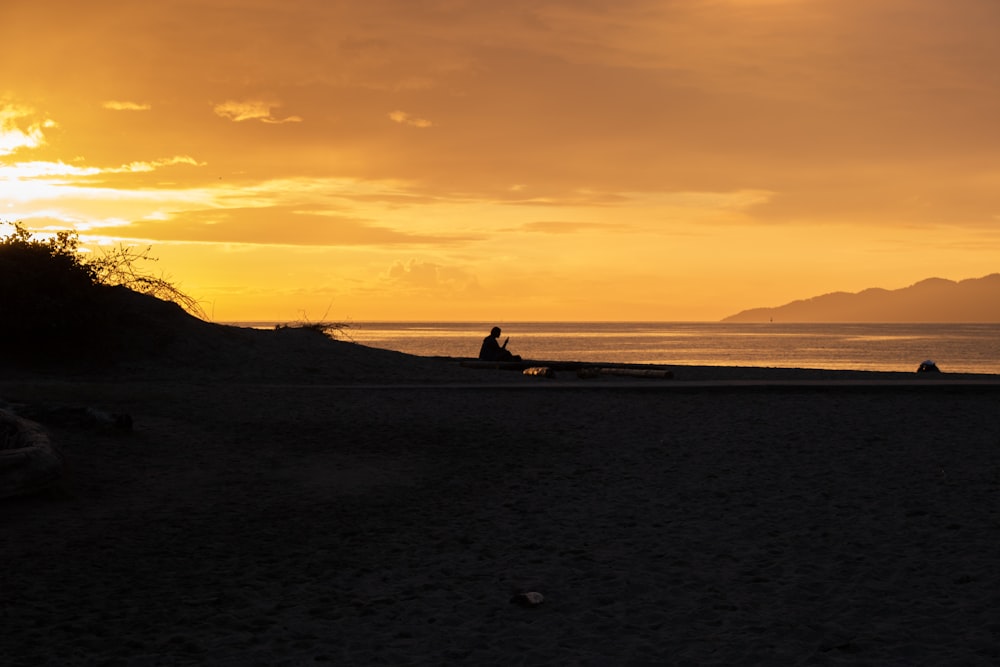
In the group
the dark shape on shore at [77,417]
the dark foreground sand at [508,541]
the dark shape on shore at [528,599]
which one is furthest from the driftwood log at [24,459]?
the dark shape on shore at [528,599]

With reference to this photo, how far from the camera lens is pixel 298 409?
16.8 metres

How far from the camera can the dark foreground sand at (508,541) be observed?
5805 millimetres

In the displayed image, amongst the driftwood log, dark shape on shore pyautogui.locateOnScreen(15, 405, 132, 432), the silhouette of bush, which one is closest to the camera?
the driftwood log

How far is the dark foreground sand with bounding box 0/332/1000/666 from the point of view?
5805 mm

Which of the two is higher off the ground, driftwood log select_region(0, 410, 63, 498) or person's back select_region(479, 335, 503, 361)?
person's back select_region(479, 335, 503, 361)

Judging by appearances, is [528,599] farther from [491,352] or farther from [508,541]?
[491,352]

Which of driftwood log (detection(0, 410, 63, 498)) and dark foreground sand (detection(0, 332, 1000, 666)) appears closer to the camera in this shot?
dark foreground sand (detection(0, 332, 1000, 666))

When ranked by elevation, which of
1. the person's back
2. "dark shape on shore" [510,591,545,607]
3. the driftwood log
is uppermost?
the person's back

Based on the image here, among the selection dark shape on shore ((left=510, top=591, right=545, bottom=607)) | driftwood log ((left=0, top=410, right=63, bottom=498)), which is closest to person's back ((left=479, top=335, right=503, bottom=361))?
driftwood log ((left=0, top=410, right=63, bottom=498))

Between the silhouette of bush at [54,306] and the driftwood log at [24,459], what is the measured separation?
43.1 feet

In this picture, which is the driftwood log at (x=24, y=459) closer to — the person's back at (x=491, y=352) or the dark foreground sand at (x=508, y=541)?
the dark foreground sand at (x=508, y=541)

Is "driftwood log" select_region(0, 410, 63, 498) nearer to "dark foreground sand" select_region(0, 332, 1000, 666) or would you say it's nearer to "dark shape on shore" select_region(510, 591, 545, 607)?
"dark foreground sand" select_region(0, 332, 1000, 666)

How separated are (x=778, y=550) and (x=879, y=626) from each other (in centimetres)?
189

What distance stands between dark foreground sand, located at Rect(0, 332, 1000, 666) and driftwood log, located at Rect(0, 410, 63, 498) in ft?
0.73
